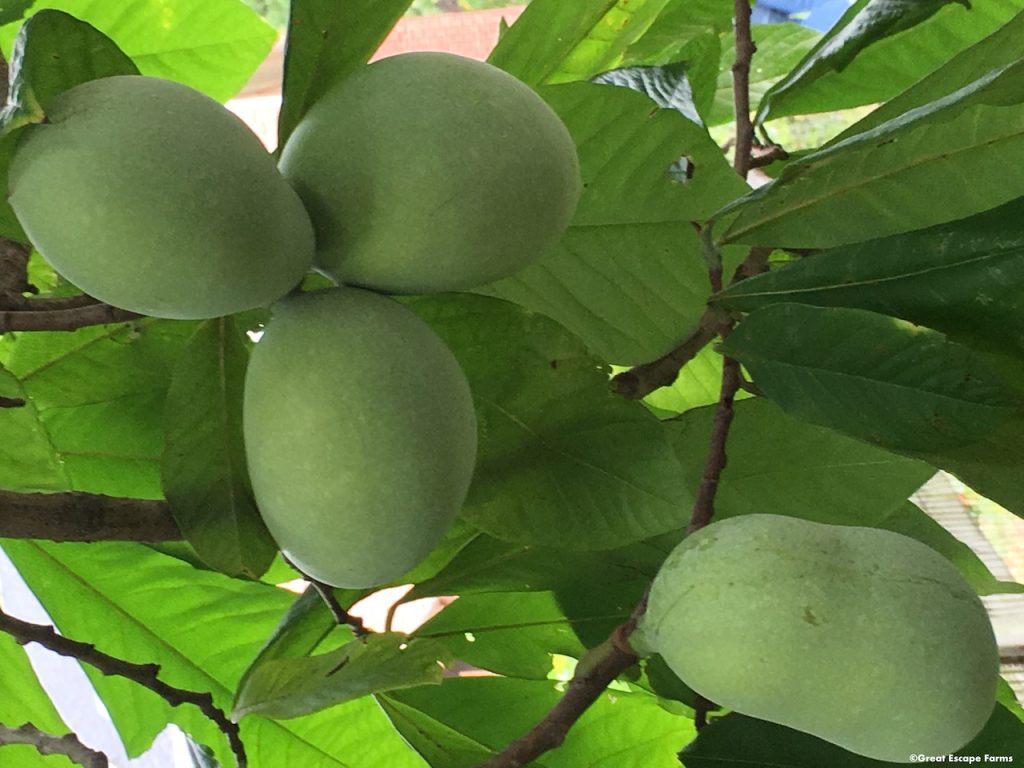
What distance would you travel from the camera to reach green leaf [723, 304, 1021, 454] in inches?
13.6

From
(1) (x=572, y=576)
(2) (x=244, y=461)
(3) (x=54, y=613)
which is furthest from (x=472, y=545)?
(3) (x=54, y=613)

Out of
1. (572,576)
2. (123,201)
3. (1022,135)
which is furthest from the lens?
(572,576)

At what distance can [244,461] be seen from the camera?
0.43 meters

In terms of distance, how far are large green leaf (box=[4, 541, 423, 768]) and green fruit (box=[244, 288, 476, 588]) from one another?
0.98 feet

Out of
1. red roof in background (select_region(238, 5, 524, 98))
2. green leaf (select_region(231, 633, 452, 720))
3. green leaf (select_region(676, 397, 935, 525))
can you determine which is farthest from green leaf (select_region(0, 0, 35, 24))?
red roof in background (select_region(238, 5, 524, 98))

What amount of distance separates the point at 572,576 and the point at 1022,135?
1.05 ft

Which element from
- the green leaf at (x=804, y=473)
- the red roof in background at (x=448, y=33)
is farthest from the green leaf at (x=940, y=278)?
the red roof in background at (x=448, y=33)

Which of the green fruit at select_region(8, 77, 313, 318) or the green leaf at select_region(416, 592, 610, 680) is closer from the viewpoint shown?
the green fruit at select_region(8, 77, 313, 318)

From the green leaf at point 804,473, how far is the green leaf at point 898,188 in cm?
11

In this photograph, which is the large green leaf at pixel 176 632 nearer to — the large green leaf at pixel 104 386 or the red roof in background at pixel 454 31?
the large green leaf at pixel 104 386

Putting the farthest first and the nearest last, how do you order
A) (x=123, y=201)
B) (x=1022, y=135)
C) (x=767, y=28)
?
(x=767, y=28)
(x=1022, y=135)
(x=123, y=201)

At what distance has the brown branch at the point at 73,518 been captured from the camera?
406mm

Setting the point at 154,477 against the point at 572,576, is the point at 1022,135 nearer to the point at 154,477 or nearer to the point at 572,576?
the point at 572,576

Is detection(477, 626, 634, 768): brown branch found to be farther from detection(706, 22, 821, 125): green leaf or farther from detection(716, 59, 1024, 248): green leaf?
detection(706, 22, 821, 125): green leaf
